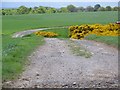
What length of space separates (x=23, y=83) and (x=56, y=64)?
3093mm

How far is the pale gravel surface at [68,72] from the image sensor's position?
9.41 metres

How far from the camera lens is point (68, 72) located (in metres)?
10.9

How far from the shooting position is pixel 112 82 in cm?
966

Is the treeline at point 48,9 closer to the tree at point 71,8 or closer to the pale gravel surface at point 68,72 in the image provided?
the tree at point 71,8

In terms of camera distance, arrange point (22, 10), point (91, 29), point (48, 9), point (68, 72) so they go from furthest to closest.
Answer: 1. point (48, 9)
2. point (22, 10)
3. point (91, 29)
4. point (68, 72)

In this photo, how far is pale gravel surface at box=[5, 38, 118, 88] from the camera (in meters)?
9.41

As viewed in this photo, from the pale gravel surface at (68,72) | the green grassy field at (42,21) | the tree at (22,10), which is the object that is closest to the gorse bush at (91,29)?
the green grassy field at (42,21)

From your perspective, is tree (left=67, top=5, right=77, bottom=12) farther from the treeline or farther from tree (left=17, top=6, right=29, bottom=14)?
tree (left=17, top=6, right=29, bottom=14)

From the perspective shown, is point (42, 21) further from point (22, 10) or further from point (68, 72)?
point (68, 72)

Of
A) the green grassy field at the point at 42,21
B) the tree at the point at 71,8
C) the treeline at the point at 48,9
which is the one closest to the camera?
the green grassy field at the point at 42,21

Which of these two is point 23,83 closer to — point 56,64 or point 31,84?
point 31,84

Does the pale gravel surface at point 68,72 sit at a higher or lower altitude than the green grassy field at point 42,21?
higher

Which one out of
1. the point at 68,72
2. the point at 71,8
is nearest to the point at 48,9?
the point at 71,8

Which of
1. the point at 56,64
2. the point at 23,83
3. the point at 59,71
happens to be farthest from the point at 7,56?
the point at 23,83
